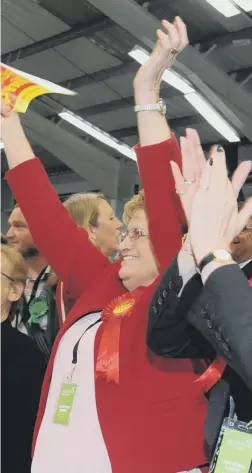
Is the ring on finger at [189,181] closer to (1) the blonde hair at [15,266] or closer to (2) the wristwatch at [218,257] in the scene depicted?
(2) the wristwatch at [218,257]

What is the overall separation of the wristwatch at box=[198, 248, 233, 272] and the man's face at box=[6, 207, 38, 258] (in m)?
1.40

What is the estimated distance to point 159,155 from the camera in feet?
4.01

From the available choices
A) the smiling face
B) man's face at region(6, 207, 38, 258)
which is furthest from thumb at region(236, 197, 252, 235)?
man's face at region(6, 207, 38, 258)

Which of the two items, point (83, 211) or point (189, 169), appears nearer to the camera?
point (189, 169)

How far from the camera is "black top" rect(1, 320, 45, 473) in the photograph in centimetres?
153

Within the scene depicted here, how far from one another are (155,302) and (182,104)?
20.2ft

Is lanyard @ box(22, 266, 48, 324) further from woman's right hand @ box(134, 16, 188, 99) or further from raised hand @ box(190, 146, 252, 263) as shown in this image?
raised hand @ box(190, 146, 252, 263)

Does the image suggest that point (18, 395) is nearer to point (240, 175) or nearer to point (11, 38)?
point (240, 175)

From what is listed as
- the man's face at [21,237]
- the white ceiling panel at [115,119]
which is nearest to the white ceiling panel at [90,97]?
the white ceiling panel at [115,119]

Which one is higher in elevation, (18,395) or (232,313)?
(232,313)

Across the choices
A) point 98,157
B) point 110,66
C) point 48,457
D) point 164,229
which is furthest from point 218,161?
point 98,157

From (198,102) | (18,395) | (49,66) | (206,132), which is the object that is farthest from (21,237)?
(206,132)

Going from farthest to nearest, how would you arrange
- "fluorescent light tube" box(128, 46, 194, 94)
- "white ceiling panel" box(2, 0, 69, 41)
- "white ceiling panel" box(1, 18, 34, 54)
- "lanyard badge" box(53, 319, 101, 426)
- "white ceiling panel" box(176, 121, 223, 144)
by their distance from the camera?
"white ceiling panel" box(176, 121, 223, 144), "white ceiling panel" box(1, 18, 34, 54), "fluorescent light tube" box(128, 46, 194, 94), "white ceiling panel" box(2, 0, 69, 41), "lanyard badge" box(53, 319, 101, 426)

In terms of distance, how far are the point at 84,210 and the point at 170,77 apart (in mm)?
4194
